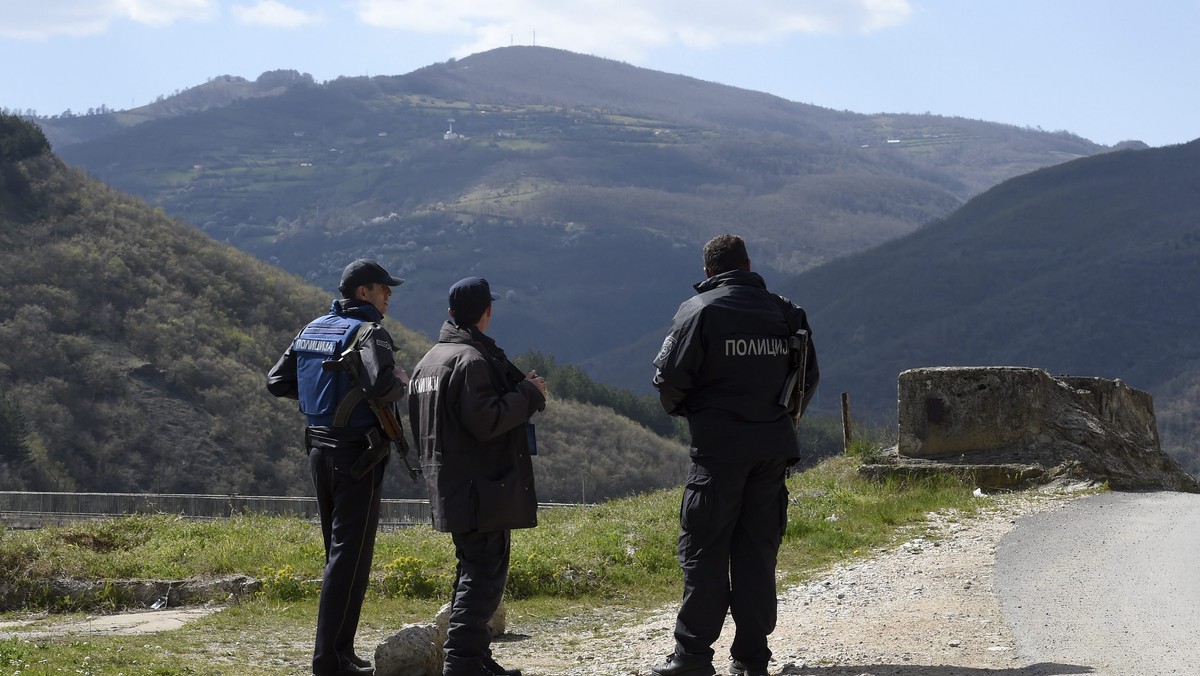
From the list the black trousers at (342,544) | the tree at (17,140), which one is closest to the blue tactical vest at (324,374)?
the black trousers at (342,544)

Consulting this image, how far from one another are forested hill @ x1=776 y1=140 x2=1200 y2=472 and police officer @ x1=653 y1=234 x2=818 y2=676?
98.0 meters

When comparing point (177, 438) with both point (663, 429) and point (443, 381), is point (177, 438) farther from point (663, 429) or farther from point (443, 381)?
point (443, 381)

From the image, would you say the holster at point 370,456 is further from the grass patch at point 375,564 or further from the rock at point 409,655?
the grass patch at point 375,564

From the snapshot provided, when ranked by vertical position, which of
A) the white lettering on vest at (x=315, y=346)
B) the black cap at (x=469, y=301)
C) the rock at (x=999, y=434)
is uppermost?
the black cap at (x=469, y=301)

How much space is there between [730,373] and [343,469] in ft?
5.92

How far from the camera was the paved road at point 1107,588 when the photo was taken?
6.00m

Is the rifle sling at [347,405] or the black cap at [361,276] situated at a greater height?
the black cap at [361,276]

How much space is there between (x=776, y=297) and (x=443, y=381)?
155 centimetres

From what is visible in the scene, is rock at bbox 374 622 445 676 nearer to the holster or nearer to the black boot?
the holster

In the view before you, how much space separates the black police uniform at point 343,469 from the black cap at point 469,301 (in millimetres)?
368

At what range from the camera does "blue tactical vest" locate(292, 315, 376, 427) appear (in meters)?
6.23

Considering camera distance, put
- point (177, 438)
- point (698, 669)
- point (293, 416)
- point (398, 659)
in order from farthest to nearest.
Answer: point (293, 416) → point (177, 438) → point (398, 659) → point (698, 669)

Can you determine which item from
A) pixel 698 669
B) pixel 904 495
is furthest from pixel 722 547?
pixel 904 495

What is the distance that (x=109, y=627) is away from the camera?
8203mm
